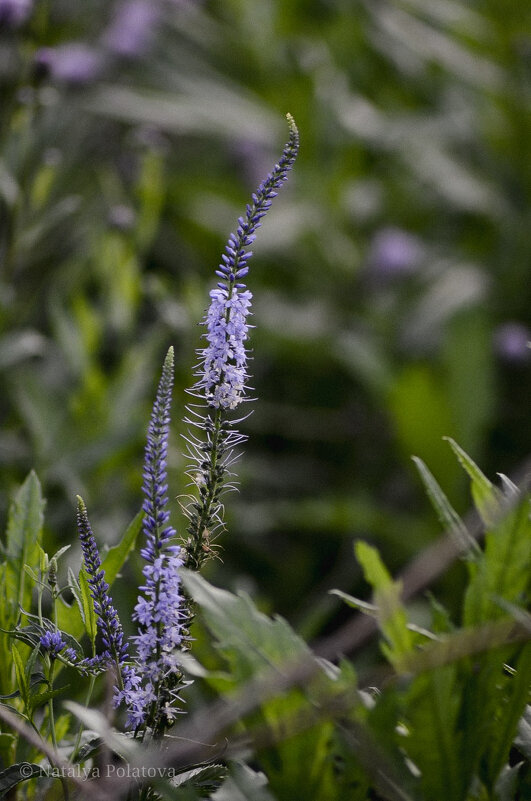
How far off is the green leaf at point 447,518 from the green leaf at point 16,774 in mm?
299

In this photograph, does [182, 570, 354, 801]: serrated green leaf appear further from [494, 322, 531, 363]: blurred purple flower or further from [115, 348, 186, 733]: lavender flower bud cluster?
[494, 322, 531, 363]: blurred purple flower

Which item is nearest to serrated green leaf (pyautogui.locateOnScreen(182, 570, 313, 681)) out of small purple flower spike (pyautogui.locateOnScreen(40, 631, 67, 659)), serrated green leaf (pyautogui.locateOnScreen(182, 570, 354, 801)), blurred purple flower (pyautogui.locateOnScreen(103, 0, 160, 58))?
serrated green leaf (pyautogui.locateOnScreen(182, 570, 354, 801))

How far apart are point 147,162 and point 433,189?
34.5 inches

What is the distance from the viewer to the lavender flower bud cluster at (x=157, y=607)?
49 cm

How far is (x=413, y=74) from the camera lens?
2.37 m

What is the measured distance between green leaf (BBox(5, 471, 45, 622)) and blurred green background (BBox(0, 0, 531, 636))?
628mm

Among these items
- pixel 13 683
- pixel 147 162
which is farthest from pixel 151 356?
pixel 13 683

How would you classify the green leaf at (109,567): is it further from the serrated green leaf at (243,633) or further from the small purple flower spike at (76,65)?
the small purple flower spike at (76,65)

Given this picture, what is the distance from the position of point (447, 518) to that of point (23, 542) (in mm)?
330

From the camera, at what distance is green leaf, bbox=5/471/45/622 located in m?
0.62

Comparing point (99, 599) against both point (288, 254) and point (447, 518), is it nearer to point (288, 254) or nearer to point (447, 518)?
point (447, 518)

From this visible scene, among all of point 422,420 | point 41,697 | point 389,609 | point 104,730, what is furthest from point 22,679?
point 422,420

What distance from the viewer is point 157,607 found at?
1.62 feet

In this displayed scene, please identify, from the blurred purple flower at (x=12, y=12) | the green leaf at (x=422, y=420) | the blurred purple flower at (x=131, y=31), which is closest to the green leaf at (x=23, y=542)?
the blurred purple flower at (x=12, y=12)
